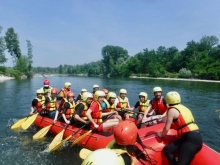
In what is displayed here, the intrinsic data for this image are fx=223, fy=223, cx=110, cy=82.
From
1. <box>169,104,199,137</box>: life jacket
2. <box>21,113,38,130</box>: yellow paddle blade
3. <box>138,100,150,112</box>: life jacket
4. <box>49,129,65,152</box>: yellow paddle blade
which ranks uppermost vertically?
<box>169,104,199,137</box>: life jacket

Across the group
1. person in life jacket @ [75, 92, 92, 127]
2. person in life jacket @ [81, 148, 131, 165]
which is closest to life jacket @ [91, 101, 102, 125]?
person in life jacket @ [75, 92, 92, 127]

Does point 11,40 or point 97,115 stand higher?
point 11,40

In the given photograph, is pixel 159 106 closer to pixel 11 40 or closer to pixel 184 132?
pixel 184 132

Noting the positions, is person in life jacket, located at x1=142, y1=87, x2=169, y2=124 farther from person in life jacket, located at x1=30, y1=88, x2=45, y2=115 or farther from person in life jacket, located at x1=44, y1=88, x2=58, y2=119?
person in life jacket, located at x1=30, y1=88, x2=45, y2=115

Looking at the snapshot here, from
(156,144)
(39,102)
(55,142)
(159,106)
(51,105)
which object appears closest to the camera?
(156,144)

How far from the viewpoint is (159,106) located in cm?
674

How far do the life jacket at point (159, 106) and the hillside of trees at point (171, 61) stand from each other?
42692mm

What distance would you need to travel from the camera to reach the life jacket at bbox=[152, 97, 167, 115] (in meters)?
6.70

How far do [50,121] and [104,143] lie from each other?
301cm

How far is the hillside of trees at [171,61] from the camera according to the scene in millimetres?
51531

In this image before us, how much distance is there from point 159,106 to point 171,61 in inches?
2655

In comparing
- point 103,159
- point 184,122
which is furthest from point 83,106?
point 103,159

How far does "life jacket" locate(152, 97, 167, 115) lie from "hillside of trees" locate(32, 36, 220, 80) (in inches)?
1681

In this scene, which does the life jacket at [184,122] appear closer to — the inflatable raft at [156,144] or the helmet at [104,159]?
the inflatable raft at [156,144]
